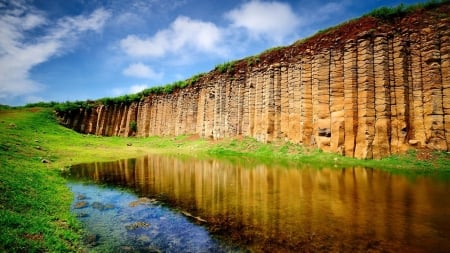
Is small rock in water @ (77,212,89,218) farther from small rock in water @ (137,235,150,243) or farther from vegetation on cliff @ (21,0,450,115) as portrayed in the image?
vegetation on cliff @ (21,0,450,115)

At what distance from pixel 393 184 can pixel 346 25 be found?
19.0 meters

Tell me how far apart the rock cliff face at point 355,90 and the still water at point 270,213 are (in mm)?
7276

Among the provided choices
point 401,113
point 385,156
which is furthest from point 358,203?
point 401,113

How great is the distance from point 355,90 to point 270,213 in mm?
18613

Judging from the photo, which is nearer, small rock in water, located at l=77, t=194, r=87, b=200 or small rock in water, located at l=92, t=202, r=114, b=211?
small rock in water, located at l=92, t=202, r=114, b=211

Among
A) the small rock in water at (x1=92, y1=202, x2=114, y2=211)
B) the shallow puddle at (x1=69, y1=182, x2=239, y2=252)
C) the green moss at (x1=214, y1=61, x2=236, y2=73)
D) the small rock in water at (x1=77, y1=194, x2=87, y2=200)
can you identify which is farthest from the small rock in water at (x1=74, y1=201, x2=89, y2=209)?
the green moss at (x1=214, y1=61, x2=236, y2=73)

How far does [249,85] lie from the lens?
1458 inches

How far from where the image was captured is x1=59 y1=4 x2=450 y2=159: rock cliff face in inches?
819

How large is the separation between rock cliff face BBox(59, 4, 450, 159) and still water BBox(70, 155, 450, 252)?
7276mm

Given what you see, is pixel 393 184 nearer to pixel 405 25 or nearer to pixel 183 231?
pixel 183 231

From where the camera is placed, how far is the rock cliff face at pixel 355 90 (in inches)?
819

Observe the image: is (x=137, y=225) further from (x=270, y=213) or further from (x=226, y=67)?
(x=226, y=67)

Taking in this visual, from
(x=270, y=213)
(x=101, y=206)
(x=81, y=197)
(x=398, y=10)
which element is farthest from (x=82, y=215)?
(x=398, y=10)

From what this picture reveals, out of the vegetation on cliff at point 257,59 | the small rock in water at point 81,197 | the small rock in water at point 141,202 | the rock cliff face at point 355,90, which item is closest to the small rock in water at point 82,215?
the small rock in water at point 141,202
